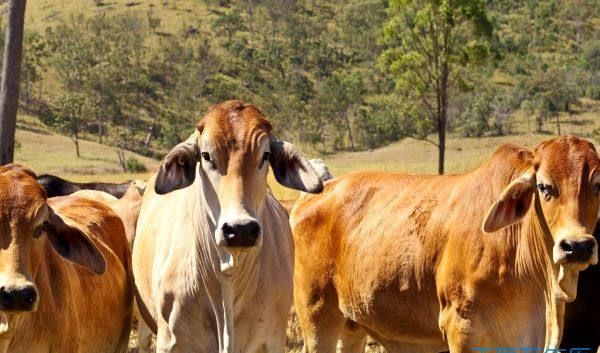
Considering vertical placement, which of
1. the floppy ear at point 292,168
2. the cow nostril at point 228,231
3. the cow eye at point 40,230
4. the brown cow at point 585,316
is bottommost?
the brown cow at point 585,316

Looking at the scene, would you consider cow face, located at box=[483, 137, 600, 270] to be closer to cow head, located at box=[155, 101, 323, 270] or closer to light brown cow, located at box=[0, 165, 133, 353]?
cow head, located at box=[155, 101, 323, 270]

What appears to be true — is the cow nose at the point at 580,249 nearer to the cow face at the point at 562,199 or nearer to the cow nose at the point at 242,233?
the cow face at the point at 562,199

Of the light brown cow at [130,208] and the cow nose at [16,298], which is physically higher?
the cow nose at [16,298]

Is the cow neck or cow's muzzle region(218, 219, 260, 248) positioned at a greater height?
cow's muzzle region(218, 219, 260, 248)

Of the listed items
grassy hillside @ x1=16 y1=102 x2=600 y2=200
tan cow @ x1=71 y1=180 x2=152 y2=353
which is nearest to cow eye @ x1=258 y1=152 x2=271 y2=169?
tan cow @ x1=71 y1=180 x2=152 y2=353

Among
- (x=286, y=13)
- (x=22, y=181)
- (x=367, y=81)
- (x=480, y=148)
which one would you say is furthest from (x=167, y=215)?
(x=286, y=13)

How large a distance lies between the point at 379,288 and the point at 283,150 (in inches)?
79.9

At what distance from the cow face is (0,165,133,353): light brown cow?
258 centimetres

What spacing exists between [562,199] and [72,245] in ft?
9.78

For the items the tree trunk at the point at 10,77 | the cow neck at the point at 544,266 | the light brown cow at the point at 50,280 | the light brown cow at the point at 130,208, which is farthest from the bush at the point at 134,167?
the cow neck at the point at 544,266

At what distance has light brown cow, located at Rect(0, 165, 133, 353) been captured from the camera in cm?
568

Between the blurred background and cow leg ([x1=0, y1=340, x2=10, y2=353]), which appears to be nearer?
cow leg ([x1=0, y1=340, x2=10, y2=353])

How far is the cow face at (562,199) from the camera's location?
6145 millimetres

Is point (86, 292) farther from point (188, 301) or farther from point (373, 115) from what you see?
point (373, 115)
